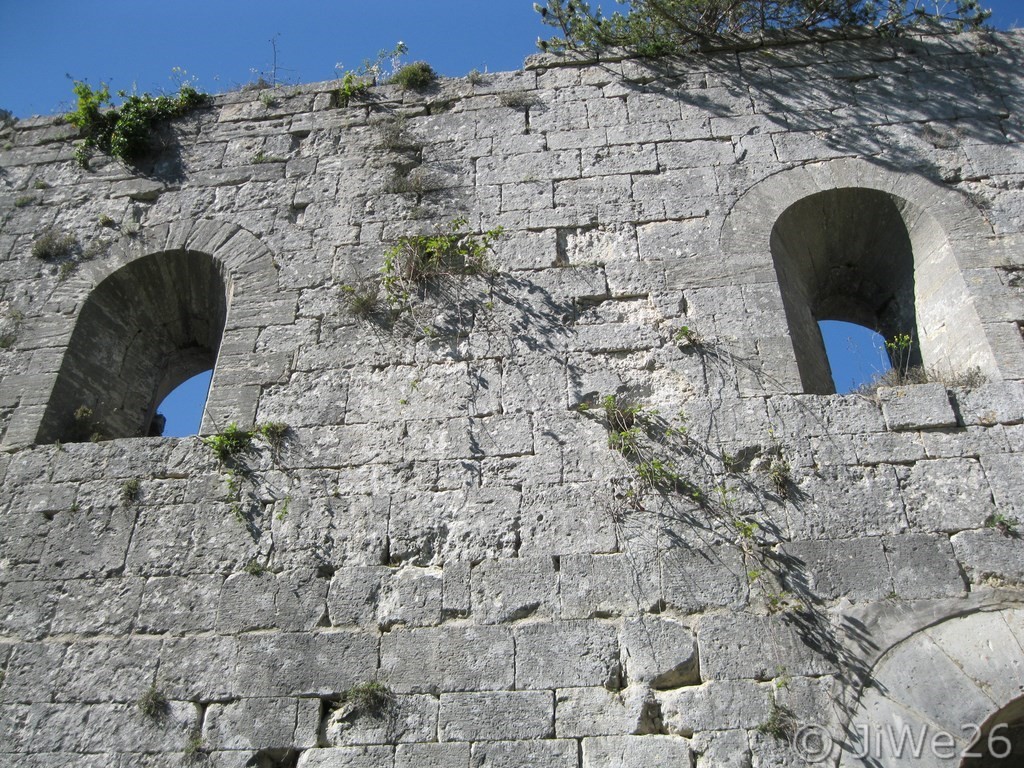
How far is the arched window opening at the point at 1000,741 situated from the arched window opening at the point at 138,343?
533 cm

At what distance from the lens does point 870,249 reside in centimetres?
638

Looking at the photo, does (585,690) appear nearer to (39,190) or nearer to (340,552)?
(340,552)

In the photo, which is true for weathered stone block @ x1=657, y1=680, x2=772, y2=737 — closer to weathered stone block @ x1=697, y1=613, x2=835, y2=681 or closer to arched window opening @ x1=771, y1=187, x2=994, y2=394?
weathered stone block @ x1=697, y1=613, x2=835, y2=681

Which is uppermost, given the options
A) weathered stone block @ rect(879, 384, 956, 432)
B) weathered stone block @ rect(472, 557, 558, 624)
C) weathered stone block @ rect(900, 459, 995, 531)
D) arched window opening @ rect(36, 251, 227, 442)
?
arched window opening @ rect(36, 251, 227, 442)

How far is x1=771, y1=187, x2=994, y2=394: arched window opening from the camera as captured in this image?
18.4ft

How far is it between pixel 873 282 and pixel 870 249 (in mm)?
318

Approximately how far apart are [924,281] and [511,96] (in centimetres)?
332

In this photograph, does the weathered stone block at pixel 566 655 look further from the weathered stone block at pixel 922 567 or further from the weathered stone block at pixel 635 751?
the weathered stone block at pixel 922 567

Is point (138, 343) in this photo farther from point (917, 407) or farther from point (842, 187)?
point (917, 407)

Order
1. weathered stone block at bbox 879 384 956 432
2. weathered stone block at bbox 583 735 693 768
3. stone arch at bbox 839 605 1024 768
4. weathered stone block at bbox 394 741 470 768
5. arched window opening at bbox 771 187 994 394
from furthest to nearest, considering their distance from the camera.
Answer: arched window opening at bbox 771 187 994 394 < weathered stone block at bbox 879 384 956 432 < weathered stone block at bbox 394 741 470 768 < weathered stone block at bbox 583 735 693 768 < stone arch at bbox 839 605 1024 768

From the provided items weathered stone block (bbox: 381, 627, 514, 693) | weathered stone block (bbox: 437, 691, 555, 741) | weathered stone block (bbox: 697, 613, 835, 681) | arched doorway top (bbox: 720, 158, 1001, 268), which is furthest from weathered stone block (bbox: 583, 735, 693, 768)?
arched doorway top (bbox: 720, 158, 1001, 268)

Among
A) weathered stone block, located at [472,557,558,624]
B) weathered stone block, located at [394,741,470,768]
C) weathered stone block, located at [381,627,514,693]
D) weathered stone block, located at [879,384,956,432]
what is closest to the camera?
weathered stone block, located at [394,741,470,768]

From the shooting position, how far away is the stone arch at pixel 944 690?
3.99 m

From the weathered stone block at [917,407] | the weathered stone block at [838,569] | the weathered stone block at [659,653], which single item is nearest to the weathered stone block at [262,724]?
the weathered stone block at [659,653]
